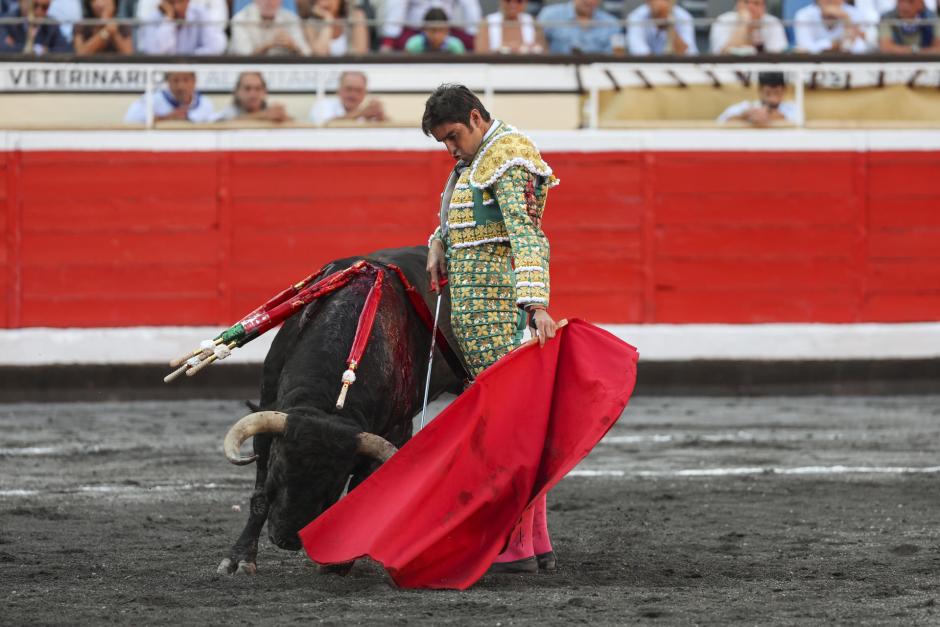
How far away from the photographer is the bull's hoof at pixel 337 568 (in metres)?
4.21

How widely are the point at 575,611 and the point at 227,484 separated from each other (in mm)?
2767

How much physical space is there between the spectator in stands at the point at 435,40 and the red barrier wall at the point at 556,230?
0.61 metres

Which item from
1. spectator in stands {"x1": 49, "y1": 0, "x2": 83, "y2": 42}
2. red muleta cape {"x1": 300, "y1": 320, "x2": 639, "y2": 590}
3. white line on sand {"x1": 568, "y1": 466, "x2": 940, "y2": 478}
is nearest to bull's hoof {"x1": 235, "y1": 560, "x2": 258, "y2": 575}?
red muleta cape {"x1": 300, "y1": 320, "x2": 639, "y2": 590}

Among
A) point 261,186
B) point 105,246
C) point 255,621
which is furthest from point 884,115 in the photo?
point 255,621

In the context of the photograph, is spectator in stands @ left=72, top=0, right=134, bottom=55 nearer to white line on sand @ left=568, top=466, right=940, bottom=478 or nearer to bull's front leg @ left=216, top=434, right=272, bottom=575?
white line on sand @ left=568, top=466, right=940, bottom=478

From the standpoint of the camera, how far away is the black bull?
409cm

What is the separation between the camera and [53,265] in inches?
388

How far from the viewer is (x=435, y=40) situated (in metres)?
9.83

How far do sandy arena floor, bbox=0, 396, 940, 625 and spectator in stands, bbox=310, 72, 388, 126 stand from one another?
221 centimetres

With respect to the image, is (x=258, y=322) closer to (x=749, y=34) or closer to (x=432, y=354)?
(x=432, y=354)

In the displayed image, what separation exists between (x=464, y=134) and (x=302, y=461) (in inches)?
35.7

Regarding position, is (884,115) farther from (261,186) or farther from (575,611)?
(575,611)

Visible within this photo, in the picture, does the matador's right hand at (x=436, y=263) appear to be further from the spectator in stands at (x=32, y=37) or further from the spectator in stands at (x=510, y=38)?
the spectator in stands at (x=32, y=37)

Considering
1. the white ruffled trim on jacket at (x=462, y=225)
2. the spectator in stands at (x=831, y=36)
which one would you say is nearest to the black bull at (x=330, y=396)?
the white ruffled trim on jacket at (x=462, y=225)
